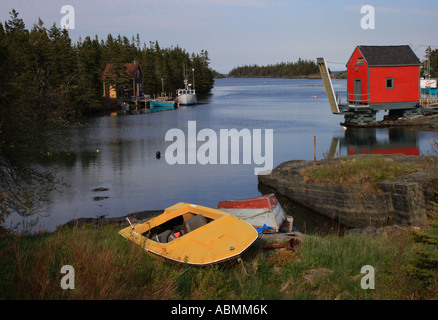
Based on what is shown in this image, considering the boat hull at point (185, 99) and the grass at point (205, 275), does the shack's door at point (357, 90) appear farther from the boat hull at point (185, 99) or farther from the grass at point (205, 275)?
the boat hull at point (185, 99)

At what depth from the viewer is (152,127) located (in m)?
48.9

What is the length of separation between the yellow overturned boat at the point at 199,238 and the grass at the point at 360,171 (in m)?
8.56

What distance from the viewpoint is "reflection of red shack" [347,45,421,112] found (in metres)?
39.7

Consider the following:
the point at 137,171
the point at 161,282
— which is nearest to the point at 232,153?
the point at 137,171

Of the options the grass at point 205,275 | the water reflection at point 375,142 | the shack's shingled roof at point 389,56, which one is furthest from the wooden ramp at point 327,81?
the grass at point 205,275

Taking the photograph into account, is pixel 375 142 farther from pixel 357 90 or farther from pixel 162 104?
pixel 162 104

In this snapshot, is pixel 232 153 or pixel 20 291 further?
pixel 232 153

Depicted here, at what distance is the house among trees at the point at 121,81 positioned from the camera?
7806 centimetres

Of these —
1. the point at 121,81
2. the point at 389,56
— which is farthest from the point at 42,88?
the point at 121,81

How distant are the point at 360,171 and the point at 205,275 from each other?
40.2ft
